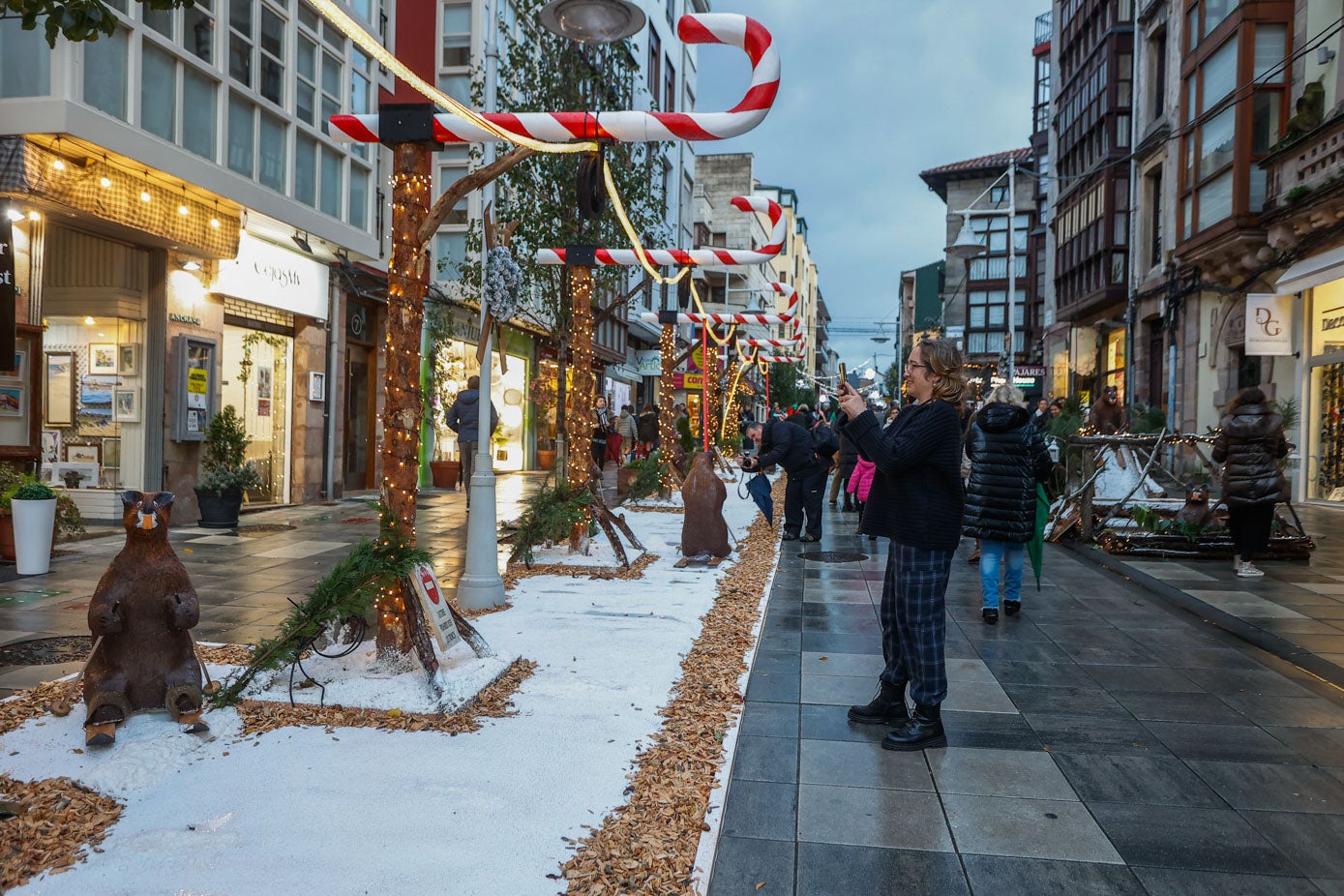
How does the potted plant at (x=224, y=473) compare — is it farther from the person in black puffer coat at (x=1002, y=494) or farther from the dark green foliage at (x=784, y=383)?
the dark green foliage at (x=784, y=383)

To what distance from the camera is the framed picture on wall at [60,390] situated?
12070 mm

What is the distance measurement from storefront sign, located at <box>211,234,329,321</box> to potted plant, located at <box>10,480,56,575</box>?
527 centimetres

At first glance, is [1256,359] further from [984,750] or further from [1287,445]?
[984,750]

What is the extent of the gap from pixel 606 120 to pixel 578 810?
4365mm

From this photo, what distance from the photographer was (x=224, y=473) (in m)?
11.9

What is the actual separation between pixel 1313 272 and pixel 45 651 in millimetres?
16664

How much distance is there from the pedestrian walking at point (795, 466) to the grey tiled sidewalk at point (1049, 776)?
17.1ft

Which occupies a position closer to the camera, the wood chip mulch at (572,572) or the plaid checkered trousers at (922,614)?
the plaid checkered trousers at (922,614)

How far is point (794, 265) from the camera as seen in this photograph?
286 ft

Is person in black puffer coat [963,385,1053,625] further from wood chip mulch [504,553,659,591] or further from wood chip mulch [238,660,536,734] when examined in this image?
wood chip mulch [238,660,536,734]

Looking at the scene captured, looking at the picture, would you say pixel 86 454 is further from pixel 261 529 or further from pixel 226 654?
pixel 226 654

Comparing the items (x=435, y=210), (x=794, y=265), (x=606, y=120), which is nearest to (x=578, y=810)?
(x=435, y=210)

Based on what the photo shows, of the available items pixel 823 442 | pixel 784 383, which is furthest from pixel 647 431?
pixel 784 383

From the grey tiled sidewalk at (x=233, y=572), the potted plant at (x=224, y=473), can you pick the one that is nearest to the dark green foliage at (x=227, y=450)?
the potted plant at (x=224, y=473)
